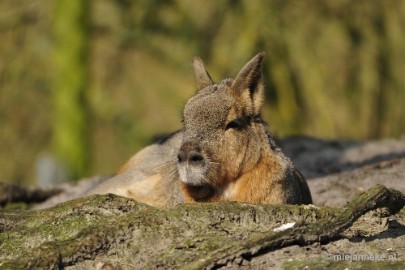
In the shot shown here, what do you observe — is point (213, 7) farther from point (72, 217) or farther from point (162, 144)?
point (72, 217)

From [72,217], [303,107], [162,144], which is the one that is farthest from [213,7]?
[72,217]

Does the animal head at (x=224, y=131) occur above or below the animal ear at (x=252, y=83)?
below

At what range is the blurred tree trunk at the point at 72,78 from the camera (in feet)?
52.1

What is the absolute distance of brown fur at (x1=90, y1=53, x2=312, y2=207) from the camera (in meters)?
5.59

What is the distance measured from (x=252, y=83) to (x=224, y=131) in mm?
596

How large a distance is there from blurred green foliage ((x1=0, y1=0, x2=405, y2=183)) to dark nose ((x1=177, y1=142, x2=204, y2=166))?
10.2 metres

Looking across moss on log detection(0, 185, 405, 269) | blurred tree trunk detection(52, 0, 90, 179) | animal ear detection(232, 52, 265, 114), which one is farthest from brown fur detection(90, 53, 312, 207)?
blurred tree trunk detection(52, 0, 90, 179)

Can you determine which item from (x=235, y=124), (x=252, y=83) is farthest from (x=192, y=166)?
(x=252, y=83)

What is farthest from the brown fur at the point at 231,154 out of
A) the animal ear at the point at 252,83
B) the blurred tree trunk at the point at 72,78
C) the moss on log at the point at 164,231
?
the blurred tree trunk at the point at 72,78

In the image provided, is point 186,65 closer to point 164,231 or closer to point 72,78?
point 72,78

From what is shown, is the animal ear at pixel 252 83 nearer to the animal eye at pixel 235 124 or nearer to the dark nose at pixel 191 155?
the animal eye at pixel 235 124

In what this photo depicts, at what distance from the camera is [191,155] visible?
5.50m

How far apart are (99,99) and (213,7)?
296 centimetres

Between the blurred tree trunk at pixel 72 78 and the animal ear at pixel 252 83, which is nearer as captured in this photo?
the animal ear at pixel 252 83
